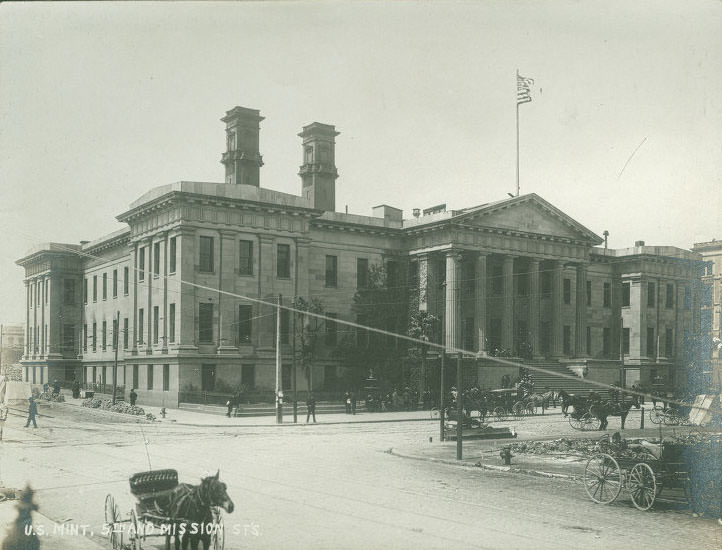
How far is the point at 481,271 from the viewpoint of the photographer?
181 ft

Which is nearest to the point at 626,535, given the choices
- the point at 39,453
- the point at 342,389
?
the point at 39,453

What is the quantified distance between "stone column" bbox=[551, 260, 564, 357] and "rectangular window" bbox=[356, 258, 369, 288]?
667 inches

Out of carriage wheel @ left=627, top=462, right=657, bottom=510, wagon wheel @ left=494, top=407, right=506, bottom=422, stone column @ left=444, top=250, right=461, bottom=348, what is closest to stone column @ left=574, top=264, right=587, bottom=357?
stone column @ left=444, top=250, right=461, bottom=348

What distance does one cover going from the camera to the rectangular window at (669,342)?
2302 inches

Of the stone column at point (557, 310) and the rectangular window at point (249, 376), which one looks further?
the stone column at point (557, 310)

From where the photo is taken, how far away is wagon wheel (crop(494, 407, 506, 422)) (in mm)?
40125

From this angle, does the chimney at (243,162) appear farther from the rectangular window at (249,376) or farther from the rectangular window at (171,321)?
the rectangular window at (249,376)

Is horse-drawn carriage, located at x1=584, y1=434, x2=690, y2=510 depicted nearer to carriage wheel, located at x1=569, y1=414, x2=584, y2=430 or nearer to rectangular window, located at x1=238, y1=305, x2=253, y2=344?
carriage wheel, located at x1=569, y1=414, x2=584, y2=430

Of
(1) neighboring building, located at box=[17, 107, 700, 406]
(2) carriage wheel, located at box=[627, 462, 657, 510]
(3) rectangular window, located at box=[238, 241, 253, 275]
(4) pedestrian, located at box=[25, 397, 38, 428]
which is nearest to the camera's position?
(2) carriage wheel, located at box=[627, 462, 657, 510]

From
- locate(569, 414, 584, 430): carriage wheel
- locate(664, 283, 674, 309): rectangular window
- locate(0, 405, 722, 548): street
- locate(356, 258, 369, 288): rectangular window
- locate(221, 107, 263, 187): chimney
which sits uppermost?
locate(221, 107, 263, 187): chimney

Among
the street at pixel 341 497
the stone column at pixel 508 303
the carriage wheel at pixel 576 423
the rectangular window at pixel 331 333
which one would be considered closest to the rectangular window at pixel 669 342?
the stone column at pixel 508 303

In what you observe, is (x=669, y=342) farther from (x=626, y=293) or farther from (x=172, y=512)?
(x=172, y=512)

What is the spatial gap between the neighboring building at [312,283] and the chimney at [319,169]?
4.7 inches

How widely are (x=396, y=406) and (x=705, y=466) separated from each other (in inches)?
1292
